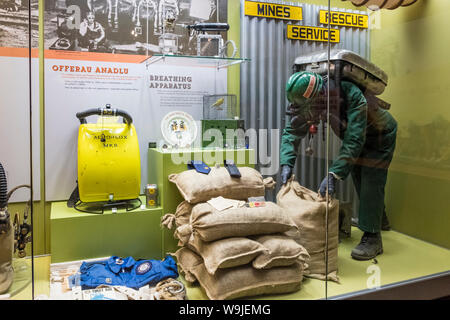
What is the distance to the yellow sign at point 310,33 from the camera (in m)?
2.75

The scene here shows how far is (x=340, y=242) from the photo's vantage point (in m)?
3.01

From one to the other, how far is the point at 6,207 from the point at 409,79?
9.48ft

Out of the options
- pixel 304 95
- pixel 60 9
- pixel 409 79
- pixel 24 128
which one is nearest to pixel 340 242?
pixel 304 95

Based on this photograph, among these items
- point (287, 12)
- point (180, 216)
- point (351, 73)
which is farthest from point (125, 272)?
point (287, 12)

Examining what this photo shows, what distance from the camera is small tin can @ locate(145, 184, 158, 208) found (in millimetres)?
3258

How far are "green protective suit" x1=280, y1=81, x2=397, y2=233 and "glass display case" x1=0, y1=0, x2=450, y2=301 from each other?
1 cm

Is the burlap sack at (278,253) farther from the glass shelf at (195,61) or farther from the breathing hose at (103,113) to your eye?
the glass shelf at (195,61)

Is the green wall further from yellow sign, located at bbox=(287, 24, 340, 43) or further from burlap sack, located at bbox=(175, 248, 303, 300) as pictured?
burlap sack, located at bbox=(175, 248, 303, 300)

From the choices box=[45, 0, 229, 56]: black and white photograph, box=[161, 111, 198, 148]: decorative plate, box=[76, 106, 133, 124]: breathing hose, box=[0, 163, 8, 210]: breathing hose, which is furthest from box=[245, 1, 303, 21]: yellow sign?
box=[0, 163, 8, 210]: breathing hose

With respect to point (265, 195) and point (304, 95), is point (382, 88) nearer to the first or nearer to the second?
point (304, 95)

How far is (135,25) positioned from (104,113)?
2.68ft

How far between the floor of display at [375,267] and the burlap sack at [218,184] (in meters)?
0.66

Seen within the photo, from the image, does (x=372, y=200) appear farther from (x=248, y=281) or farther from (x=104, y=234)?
(x=104, y=234)
